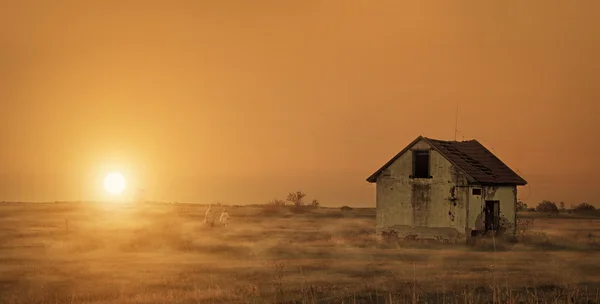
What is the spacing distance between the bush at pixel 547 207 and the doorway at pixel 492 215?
41.6 m

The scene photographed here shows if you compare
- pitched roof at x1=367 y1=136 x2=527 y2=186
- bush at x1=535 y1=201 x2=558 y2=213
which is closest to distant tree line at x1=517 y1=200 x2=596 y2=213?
bush at x1=535 y1=201 x2=558 y2=213

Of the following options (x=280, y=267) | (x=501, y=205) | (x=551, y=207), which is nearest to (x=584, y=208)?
(x=551, y=207)

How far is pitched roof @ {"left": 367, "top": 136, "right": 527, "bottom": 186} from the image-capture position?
39.0 meters

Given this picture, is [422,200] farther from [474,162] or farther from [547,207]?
[547,207]

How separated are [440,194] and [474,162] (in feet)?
12.4

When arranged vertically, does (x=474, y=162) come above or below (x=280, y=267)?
above

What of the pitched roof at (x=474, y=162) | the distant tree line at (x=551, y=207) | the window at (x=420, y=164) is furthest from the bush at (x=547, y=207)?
the window at (x=420, y=164)

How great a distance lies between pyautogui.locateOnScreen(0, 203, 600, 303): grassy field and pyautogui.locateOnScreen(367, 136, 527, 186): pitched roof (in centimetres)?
319

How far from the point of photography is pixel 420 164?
132 feet

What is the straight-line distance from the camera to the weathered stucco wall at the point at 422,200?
38531mm

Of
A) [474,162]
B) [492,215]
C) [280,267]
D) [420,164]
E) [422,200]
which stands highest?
[474,162]

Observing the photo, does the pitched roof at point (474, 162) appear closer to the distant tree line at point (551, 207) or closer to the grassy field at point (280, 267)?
the grassy field at point (280, 267)

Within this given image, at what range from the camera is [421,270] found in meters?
25.9

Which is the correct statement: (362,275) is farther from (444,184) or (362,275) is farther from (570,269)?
(444,184)
